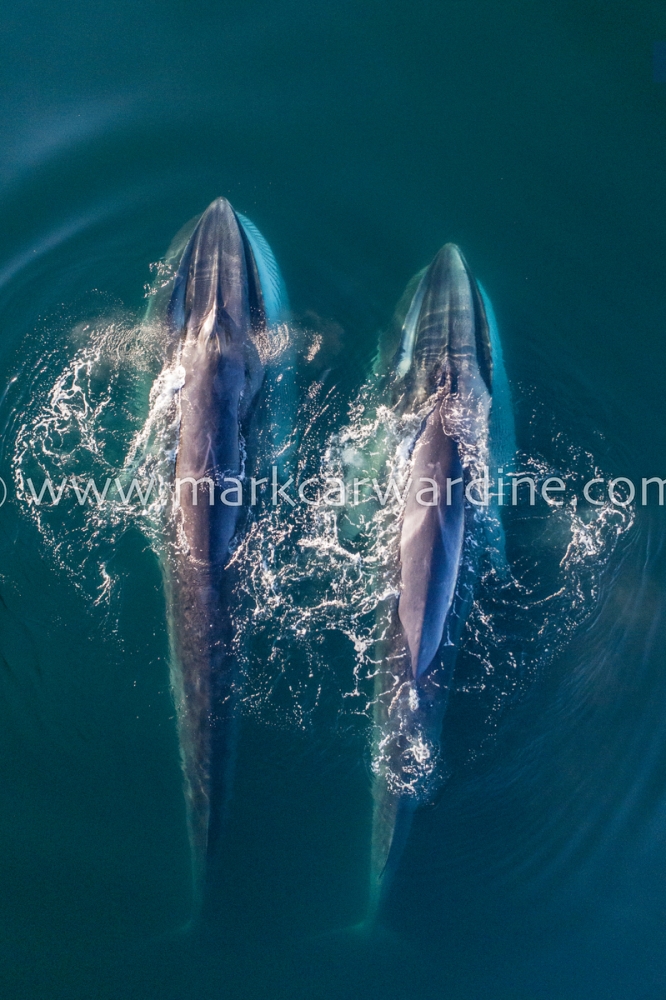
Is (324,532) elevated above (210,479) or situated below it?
below

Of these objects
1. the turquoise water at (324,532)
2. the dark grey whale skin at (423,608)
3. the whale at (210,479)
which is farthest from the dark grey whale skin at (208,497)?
the dark grey whale skin at (423,608)

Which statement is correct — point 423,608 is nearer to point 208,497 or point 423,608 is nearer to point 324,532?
point 324,532

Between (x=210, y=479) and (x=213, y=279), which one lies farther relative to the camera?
(x=213, y=279)

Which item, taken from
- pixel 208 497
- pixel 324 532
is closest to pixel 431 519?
pixel 324 532

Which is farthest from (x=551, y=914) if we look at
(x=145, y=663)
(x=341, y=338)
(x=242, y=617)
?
(x=341, y=338)

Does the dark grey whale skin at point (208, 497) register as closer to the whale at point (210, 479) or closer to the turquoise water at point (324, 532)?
the whale at point (210, 479)

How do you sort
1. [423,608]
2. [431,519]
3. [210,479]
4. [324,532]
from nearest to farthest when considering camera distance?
[423,608], [431,519], [210,479], [324,532]

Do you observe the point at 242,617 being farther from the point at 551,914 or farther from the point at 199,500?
the point at 551,914
